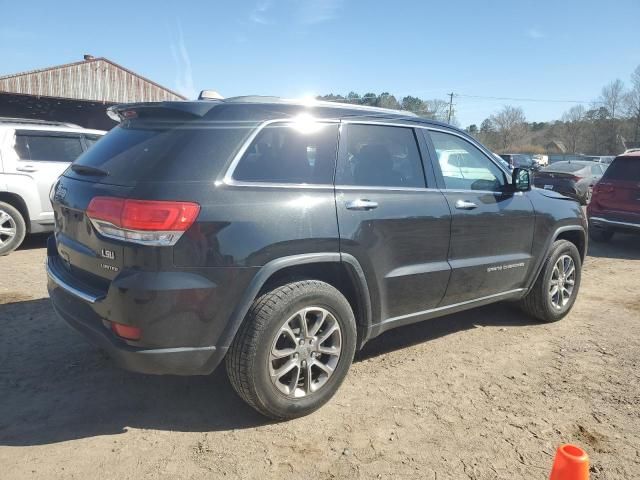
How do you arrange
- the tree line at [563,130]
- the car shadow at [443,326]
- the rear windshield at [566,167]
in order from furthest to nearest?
1. the tree line at [563,130]
2. the rear windshield at [566,167]
3. the car shadow at [443,326]

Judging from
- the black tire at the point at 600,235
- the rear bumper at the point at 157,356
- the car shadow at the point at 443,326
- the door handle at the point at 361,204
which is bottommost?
the car shadow at the point at 443,326

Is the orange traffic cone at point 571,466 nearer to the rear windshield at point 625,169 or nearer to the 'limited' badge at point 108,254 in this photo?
the 'limited' badge at point 108,254

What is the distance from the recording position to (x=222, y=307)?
8.67 ft

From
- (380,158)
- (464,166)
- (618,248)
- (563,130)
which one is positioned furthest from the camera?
(563,130)

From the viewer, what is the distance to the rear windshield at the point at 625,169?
8703 millimetres

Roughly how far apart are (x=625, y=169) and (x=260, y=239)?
334 inches

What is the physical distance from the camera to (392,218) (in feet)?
10.9

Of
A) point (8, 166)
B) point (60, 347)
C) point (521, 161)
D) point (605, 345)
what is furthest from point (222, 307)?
point (521, 161)

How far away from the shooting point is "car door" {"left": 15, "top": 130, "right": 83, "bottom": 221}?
7037mm

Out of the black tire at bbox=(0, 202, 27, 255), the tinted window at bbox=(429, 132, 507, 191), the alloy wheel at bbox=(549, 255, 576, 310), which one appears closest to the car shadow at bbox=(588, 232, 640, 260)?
the alloy wheel at bbox=(549, 255, 576, 310)

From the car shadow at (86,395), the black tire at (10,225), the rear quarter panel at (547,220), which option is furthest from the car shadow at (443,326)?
the black tire at (10,225)

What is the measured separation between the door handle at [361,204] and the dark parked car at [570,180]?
499 inches

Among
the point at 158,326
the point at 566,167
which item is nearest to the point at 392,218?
the point at 158,326

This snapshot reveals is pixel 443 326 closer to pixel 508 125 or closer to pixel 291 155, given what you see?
pixel 291 155
